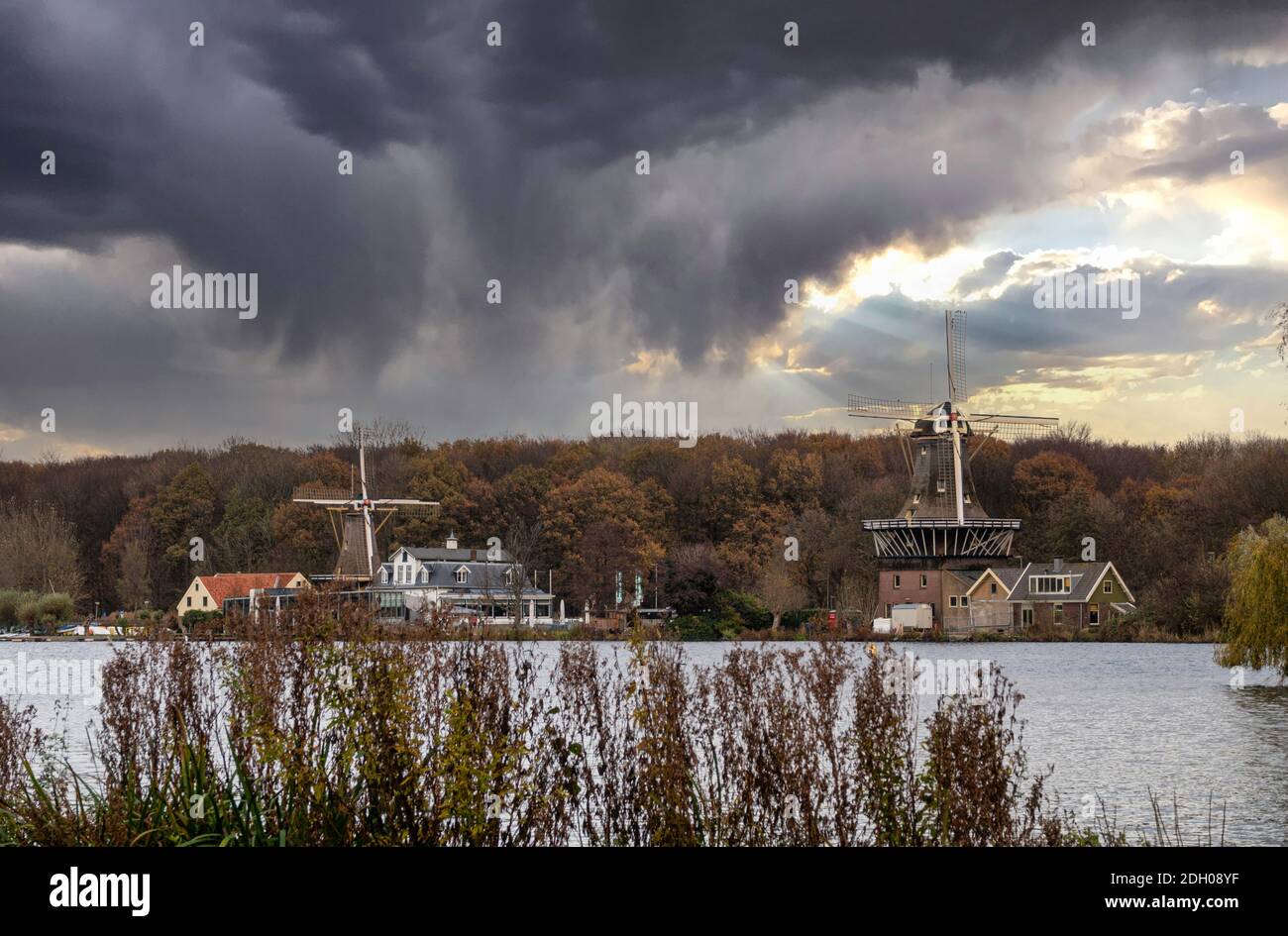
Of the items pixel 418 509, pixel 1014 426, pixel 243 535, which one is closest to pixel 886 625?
pixel 1014 426

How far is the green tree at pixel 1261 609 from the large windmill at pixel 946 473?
117ft

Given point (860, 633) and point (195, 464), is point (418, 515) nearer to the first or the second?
point (195, 464)

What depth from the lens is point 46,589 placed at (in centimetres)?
8200

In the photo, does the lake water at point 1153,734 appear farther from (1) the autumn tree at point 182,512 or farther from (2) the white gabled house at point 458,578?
(1) the autumn tree at point 182,512

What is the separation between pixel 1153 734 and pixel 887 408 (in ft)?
179

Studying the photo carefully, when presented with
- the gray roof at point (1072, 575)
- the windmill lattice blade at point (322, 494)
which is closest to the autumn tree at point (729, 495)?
the gray roof at point (1072, 575)

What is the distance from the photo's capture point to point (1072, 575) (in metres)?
71.0

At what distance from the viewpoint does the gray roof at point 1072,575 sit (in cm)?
7038

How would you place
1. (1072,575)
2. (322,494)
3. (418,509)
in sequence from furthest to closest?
(418,509), (322,494), (1072,575)

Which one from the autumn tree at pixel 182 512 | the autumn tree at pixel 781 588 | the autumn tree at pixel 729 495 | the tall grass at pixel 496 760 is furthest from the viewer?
the autumn tree at pixel 182 512

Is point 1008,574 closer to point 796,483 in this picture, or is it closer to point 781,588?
point 781,588

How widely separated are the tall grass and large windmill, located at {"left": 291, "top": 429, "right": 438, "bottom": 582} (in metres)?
74.0

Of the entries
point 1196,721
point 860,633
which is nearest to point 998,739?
point 1196,721
